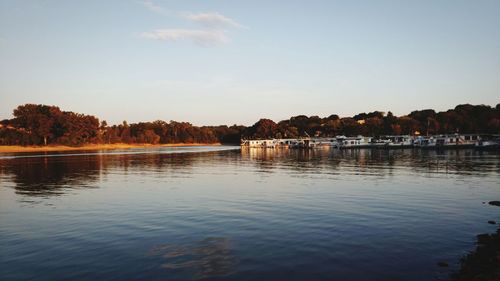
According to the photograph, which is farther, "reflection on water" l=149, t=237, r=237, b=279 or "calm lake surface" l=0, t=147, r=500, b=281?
"calm lake surface" l=0, t=147, r=500, b=281

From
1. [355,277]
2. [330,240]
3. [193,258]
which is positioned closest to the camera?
[355,277]

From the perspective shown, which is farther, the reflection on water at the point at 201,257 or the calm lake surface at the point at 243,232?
the calm lake surface at the point at 243,232

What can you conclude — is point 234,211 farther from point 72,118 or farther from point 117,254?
point 72,118

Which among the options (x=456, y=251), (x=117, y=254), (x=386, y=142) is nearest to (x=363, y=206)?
(x=456, y=251)

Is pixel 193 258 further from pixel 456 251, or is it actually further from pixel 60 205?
pixel 60 205

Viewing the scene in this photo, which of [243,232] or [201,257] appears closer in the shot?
[201,257]

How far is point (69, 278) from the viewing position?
14.8 m

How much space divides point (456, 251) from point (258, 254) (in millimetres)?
9198

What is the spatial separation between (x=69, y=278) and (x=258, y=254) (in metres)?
7.87

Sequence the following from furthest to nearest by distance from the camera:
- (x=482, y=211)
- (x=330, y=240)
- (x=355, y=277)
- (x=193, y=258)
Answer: (x=482, y=211) → (x=330, y=240) → (x=193, y=258) → (x=355, y=277)

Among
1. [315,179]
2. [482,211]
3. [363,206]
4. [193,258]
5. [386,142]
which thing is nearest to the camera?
[193,258]

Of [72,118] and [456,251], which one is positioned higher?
[72,118]

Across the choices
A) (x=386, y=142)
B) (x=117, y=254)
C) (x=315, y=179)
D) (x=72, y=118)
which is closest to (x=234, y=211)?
(x=117, y=254)

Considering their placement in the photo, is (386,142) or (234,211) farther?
(386,142)
